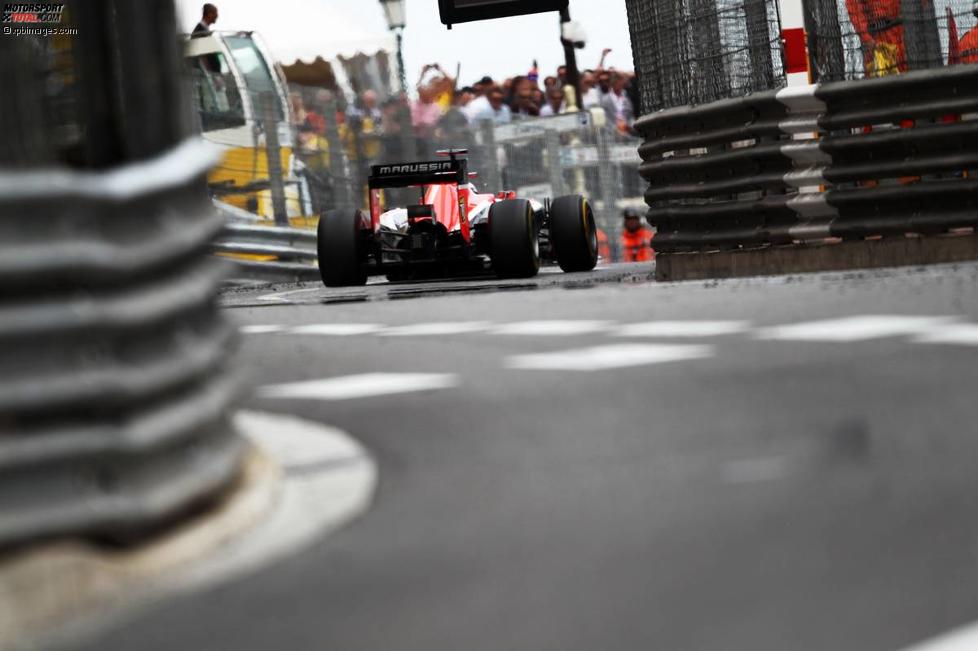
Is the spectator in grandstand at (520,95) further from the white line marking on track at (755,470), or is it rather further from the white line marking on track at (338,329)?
the white line marking on track at (755,470)

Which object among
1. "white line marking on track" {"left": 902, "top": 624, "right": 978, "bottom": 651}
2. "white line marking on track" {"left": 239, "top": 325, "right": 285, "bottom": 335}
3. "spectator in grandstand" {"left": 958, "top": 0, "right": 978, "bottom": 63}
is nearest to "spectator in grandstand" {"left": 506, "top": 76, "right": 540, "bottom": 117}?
"spectator in grandstand" {"left": 958, "top": 0, "right": 978, "bottom": 63}

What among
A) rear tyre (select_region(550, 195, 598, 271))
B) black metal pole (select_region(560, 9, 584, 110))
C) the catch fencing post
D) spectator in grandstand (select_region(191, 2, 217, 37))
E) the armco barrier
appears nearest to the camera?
rear tyre (select_region(550, 195, 598, 271))

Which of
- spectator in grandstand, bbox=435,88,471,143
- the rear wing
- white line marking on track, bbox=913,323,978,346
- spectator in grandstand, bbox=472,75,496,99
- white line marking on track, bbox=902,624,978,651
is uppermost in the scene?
spectator in grandstand, bbox=472,75,496,99

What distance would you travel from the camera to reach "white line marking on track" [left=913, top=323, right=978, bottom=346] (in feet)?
18.3

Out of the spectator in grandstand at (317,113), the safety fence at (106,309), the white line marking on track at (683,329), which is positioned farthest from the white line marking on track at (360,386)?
the spectator in grandstand at (317,113)

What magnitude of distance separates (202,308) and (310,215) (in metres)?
19.6

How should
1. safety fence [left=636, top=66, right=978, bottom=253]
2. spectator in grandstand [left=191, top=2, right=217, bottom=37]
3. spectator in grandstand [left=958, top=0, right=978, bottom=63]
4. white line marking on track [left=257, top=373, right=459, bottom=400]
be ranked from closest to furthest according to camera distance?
white line marking on track [left=257, top=373, right=459, bottom=400] < safety fence [left=636, top=66, right=978, bottom=253] < spectator in grandstand [left=958, top=0, right=978, bottom=63] < spectator in grandstand [left=191, top=2, right=217, bottom=37]

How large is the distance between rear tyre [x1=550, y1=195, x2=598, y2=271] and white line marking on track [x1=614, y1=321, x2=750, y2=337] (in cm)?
1042

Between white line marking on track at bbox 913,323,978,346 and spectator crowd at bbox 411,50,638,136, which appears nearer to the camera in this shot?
white line marking on track at bbox 913,323,978,346

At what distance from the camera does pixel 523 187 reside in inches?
1074

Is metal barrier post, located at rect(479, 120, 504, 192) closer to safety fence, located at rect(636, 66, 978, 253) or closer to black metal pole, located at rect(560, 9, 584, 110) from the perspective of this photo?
black metal pole, located at rect(560, 9, 584, 110)

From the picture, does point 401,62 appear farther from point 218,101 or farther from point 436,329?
point 436,329

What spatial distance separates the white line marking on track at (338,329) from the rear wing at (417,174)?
24.6 feet

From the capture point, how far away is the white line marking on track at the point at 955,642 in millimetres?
2412
